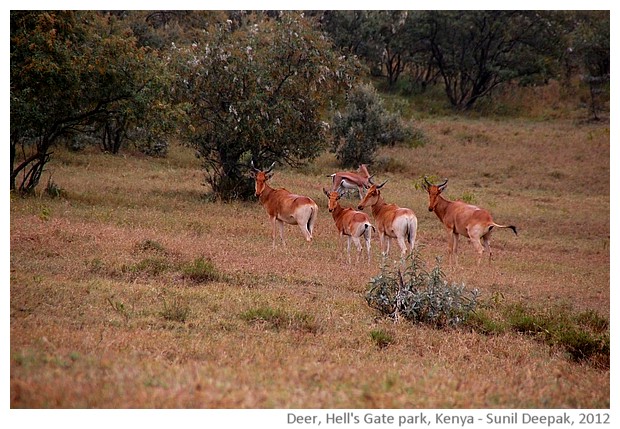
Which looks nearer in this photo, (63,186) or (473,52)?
(63,186)

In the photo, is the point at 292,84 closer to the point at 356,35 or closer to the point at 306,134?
the point at 306,134

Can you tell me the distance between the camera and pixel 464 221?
15.2 meters

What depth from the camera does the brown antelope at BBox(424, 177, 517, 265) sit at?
14.9 m

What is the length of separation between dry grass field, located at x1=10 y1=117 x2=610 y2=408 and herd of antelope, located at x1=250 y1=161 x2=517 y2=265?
1.52ft

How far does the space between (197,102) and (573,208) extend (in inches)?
468

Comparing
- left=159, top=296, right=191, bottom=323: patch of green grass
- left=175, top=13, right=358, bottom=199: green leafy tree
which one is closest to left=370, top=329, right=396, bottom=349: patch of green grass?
left=159, top=296, right=191, bottom=323: patch of green grass

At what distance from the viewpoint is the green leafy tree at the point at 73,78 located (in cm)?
1593

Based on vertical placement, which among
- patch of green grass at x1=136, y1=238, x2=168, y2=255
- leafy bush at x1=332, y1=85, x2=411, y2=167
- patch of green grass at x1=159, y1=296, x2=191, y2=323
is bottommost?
patch of green grass at x1=159, y1=296, x2=191, y2=323

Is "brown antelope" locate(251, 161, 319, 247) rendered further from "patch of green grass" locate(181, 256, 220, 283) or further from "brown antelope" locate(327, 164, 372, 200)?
"brown antelope" locate(327, 164, 372, 200)

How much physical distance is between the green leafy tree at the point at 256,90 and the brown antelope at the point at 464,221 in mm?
5019

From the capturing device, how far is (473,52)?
40.5 meters

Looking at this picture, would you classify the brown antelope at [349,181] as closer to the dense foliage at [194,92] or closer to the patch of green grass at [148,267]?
the dense foliage at [194,92]
